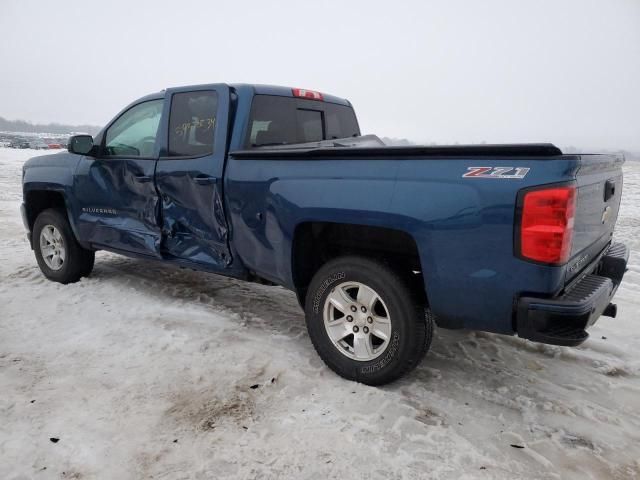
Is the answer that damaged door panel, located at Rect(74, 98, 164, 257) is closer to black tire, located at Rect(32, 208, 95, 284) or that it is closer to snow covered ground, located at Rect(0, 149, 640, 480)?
black tire, located at Rect(32, 208, 95, 284)

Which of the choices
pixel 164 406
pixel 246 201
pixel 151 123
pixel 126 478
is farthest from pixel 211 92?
pixel 126 478

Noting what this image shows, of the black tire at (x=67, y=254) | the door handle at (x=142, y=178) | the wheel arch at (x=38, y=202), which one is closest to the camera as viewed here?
the door handle at (x=142, y=178)

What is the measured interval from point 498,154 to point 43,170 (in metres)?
4.67

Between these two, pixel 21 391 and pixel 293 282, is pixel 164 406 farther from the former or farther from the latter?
pixel 293 282

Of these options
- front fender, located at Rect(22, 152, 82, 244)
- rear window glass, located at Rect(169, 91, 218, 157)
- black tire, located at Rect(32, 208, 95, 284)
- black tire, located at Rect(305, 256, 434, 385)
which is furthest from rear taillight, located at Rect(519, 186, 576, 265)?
black tire, located at Rect(32, 208, 95, 284)

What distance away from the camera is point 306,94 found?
4.16 meters

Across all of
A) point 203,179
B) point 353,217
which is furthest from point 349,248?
point 203,179

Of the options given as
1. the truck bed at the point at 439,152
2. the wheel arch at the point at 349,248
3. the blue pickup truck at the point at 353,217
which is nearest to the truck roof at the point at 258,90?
the blue pickup truck at the point at 353,217

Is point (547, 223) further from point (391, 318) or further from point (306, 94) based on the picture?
point (306, 94)

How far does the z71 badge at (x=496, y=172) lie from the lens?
7.31 feet

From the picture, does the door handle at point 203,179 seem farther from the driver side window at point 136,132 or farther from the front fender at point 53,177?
the front fender at point 53,177

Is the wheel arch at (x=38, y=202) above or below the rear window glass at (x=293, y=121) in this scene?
below

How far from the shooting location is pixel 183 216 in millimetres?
3832

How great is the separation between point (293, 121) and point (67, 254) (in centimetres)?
277
